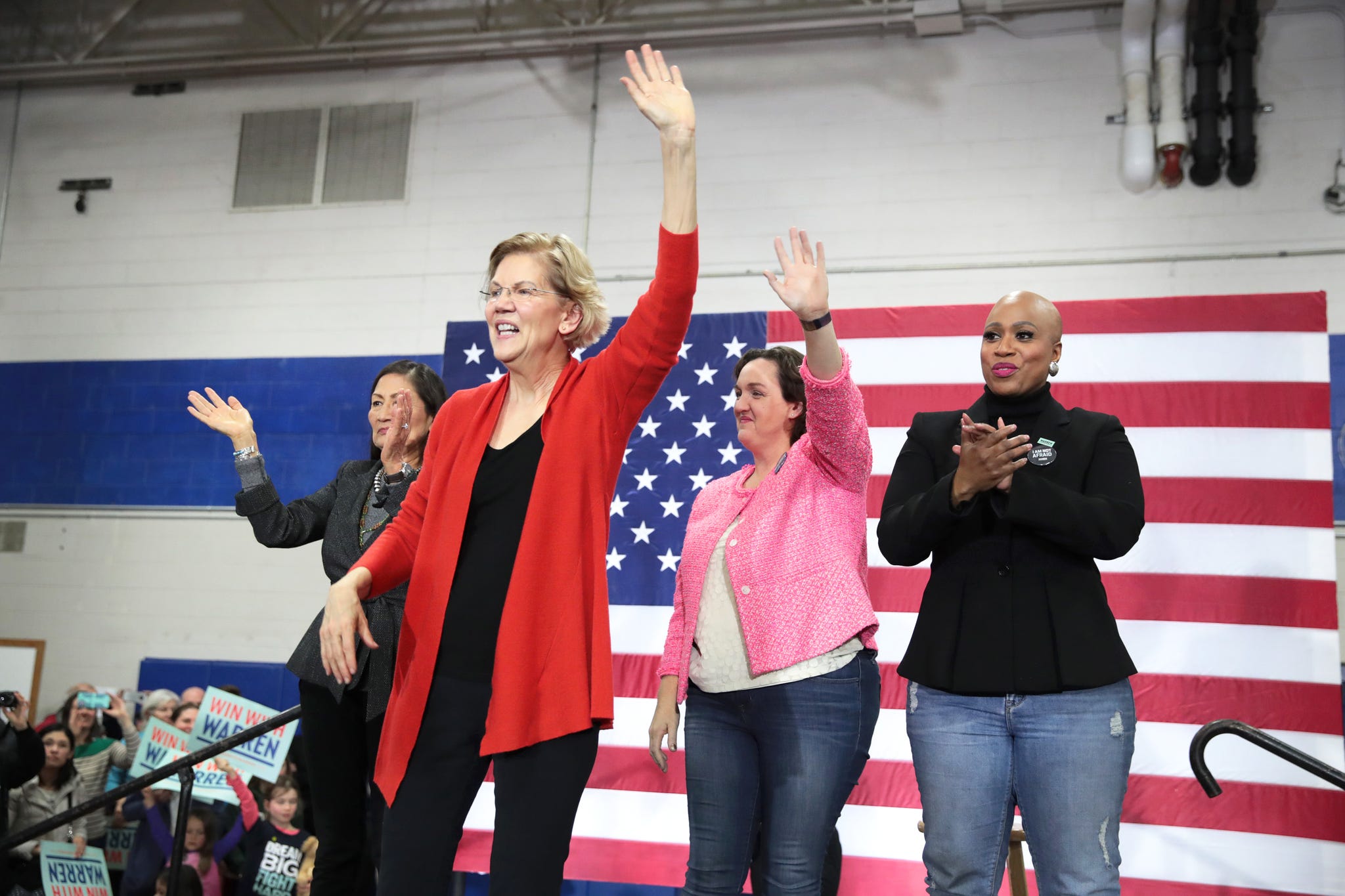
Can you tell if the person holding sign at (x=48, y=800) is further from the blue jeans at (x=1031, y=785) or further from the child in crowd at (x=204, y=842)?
the blue jeans at (x=1031, y=785)

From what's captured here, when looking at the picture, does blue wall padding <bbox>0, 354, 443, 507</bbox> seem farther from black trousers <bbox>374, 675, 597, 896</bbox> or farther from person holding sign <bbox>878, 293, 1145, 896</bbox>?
black trousers <bbox>374, 675, 597, 896</bbox>

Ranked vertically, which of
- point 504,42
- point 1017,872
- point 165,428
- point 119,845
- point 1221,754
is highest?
point 504,42

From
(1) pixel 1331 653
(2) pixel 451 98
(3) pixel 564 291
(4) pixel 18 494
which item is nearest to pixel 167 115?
(2) pixel 451 98

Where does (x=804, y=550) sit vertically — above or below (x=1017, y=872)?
above

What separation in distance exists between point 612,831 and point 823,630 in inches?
79.0

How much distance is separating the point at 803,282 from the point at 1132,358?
229 centimetres

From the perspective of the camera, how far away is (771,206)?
6.24 m

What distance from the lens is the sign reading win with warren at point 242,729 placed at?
3.88 metres

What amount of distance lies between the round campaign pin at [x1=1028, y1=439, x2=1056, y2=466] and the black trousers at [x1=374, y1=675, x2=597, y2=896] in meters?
1.09

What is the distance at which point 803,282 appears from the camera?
7.04 feet

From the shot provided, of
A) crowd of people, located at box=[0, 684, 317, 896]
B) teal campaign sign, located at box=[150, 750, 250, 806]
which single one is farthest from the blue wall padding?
teal campaign sign, located at box=[150, 750, 250, 806]

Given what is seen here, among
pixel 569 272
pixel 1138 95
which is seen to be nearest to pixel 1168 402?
pixel 1138 95

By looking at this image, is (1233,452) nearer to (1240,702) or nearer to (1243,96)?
(1240,702)

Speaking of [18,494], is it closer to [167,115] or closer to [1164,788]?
[167,115]
